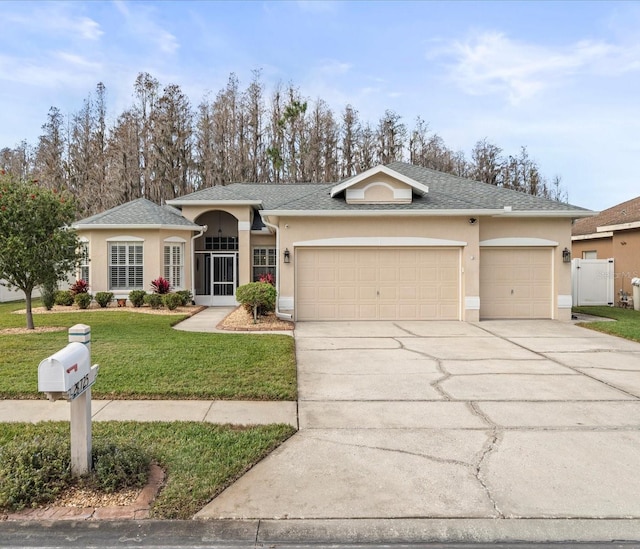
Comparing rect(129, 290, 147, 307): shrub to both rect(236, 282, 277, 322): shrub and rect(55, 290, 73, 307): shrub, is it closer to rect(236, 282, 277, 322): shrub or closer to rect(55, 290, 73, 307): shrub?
rect(55, 290, 73, 307): shrub

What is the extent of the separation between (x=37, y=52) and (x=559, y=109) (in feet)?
62.2

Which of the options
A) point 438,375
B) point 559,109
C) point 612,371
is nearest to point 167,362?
point 438,375

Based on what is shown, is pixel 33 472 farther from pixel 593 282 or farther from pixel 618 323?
pixel 593 282

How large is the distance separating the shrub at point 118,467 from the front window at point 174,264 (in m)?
13.6

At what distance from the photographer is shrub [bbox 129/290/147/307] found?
1512cm

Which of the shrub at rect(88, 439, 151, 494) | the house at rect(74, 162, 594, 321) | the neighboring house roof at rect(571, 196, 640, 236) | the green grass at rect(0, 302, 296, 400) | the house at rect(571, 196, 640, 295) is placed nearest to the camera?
the shrub at rect(88, 439, 151, 494)

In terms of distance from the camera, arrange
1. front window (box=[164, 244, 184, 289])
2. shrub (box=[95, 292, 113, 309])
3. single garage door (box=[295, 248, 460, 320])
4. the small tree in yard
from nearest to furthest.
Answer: the small tree in yard → single garage door (box=[295, 248, 460, 320]) → shrub (box=[95, 292, 113, 309]) → front window (box=[164, 244, 184, 289])

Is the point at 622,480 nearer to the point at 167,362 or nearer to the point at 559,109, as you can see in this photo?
the point at 167,362

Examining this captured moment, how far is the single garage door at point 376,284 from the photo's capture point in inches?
504

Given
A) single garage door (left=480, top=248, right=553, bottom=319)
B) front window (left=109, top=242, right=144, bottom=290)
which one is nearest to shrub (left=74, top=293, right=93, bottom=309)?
front window (left=109, top=242, right=144, bottom=290)

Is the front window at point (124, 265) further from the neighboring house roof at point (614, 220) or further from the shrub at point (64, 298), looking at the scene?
the neighboring house roof at point (614, 220)

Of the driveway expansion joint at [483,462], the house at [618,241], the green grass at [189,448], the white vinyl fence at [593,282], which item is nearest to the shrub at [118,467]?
the green grass at [189,448]

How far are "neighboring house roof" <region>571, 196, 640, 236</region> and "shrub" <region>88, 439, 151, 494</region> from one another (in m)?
19.2

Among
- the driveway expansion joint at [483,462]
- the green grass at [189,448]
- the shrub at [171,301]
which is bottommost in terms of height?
the driveway expansion joint at [483,462]
